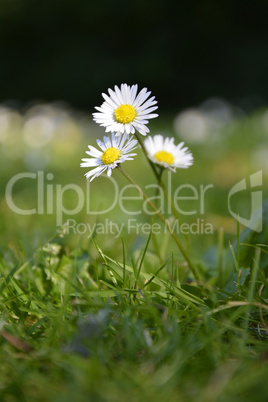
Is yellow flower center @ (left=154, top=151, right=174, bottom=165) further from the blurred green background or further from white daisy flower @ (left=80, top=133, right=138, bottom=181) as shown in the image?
the blurred green background

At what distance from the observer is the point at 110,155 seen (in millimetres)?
941

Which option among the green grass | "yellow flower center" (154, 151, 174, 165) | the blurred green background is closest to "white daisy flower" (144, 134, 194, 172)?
"yellow flower center" (154, 151, 174, 165)

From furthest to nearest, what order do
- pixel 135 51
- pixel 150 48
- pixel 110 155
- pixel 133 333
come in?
pixel 135 51 < pixel 150 48 < pixel 110 155 < pixel 133 333

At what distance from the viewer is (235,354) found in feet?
2.25

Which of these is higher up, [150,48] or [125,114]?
[150,48]

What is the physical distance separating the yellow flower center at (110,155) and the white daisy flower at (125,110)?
0.04 metres

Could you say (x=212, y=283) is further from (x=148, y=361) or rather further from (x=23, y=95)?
(x=23, y=95)

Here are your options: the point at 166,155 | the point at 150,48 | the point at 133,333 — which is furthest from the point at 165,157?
the point at 150,48

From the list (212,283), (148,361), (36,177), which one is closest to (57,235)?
(212,283)

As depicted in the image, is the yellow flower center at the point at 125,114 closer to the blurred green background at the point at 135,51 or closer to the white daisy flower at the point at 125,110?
the white daisy flower at the point at 125,110

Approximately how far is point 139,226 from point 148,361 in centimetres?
118

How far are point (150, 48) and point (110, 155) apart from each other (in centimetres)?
910

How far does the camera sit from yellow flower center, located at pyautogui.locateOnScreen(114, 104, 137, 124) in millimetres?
949

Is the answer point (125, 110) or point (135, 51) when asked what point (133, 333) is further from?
point (135, 51)
